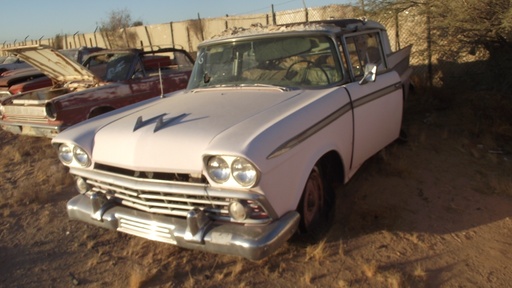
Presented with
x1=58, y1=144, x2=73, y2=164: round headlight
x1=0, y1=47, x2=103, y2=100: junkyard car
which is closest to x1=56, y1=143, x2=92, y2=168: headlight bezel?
x1=58, y1=144, x2=73, y2=164: round headlight

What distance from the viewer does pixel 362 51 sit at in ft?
14.5

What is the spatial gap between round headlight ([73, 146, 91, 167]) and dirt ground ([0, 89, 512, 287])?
805mm

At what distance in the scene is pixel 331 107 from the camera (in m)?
3.42

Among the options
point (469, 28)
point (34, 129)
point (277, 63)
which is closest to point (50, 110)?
point (34, 129)

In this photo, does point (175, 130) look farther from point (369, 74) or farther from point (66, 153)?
point (369, 74)

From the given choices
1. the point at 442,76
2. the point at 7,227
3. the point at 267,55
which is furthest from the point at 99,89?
the point at 442,76

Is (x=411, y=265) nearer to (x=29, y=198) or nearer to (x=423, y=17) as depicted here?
(x=29, y=198)

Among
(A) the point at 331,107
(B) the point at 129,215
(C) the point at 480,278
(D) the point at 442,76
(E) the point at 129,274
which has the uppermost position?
(A) the point at 331,107

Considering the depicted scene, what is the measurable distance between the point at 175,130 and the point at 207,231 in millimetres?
730

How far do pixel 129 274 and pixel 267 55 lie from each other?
7.14 feet

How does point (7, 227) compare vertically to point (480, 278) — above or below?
above

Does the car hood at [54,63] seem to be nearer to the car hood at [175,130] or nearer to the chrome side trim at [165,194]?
the car hood at [175,130]

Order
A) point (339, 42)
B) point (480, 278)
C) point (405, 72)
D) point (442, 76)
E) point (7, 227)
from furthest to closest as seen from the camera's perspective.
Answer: point (442, 76)
point (405, 72)
point (7, 227)
point (339, 42)
point (480, 278)

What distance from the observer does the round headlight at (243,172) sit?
2.61m
